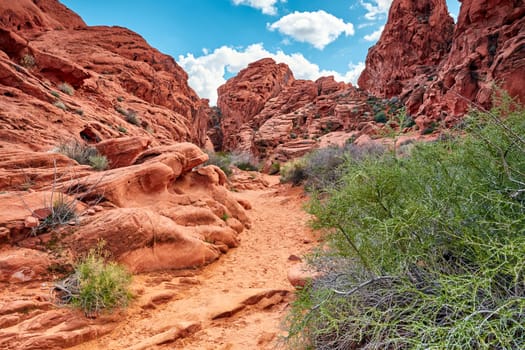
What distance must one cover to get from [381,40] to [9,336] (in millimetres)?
43805

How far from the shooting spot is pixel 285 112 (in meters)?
38.8

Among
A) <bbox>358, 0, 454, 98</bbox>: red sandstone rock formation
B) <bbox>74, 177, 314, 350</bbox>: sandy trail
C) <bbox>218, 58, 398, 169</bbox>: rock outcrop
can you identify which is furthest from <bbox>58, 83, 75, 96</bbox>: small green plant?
<bbox>358, 0, 454, 98</bbox>: red sandstone rock formation

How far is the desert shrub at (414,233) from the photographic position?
5.31 ft

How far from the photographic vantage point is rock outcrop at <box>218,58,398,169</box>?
2727 centimetres

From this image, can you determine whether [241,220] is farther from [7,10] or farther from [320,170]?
[7,10]

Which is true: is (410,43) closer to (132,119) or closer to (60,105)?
(132,119)

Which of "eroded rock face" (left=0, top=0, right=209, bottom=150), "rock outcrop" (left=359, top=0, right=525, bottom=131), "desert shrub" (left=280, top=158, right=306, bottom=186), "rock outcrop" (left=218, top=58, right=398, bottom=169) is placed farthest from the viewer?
"rock outcrop" (left=218, top=58, right=398, bottom=169)

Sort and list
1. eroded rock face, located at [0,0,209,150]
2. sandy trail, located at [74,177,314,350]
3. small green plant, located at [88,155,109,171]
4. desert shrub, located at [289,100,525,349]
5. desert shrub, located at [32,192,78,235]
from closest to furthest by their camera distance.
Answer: desert shrub, located at [289,100,525,349] → sandy trail, located at [74,177,314,350] → desert shrub, located at [32,192,78,235] → small green plant, located at [88,155,109,171] → eroded rock face, located at [0,0,209,150]

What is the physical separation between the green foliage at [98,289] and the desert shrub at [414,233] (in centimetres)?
246

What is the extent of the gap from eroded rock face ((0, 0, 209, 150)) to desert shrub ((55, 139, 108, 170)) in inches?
36.1

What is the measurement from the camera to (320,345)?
2.19 meters

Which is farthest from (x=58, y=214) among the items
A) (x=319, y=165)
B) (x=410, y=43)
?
(x=410, y=43)

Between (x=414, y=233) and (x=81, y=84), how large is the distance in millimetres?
17633

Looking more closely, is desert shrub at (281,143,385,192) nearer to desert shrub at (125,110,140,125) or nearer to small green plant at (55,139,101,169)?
small green plant at (55,139,101,169)
